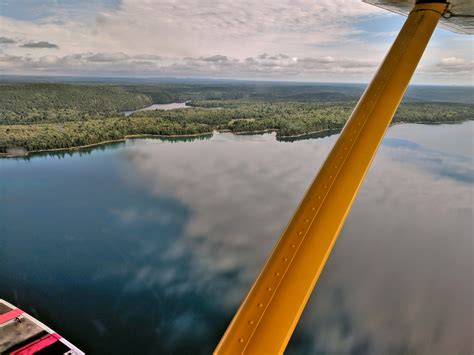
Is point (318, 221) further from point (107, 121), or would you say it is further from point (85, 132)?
point (107, 121)

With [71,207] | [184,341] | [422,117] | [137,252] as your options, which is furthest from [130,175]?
[422,117]

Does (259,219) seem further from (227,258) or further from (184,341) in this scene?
(184,341)

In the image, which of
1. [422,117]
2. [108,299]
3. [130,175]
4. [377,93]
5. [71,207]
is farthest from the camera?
[422,117]

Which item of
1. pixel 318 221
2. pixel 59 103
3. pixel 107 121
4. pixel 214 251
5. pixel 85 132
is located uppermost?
pixel 318 221

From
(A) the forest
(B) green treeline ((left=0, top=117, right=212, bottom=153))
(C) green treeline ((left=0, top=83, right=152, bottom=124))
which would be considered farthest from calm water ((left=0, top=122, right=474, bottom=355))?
(C) green treeline ((left=0, top=83, right=152, bottom=124))

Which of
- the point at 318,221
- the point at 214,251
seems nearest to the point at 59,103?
the point at 214,251

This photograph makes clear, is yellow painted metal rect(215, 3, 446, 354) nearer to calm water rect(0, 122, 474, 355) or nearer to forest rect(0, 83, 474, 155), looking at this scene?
calm water rect(0, 122, 474, 355)

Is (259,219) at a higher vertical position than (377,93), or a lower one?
lower
